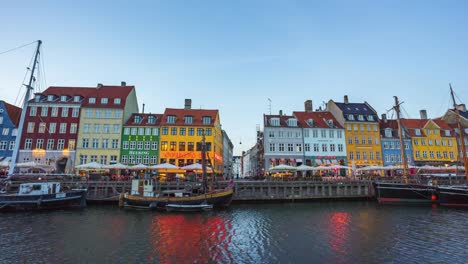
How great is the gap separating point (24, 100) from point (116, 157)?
1865 cm

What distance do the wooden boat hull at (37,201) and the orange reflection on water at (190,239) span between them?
1202 centimetres

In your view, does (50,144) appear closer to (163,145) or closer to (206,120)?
(163,145)

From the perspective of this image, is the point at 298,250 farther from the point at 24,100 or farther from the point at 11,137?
the point at 11,137

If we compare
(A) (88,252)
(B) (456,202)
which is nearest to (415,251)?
(A) (88,252)

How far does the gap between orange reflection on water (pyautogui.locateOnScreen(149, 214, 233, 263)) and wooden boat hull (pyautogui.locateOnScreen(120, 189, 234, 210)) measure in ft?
11.0

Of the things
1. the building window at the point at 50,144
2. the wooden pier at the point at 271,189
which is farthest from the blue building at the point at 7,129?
the wooden pier at the point at 271,189

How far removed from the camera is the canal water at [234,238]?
12758 millimetres

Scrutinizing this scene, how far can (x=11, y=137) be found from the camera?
44688mm

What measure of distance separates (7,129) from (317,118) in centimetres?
5786

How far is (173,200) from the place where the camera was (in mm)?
27000

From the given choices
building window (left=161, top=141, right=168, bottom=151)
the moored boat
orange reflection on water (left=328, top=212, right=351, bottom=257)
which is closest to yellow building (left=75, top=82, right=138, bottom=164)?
building window (left=161, top=141, right=168, bottom=151)

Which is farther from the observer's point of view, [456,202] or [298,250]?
[456,202]

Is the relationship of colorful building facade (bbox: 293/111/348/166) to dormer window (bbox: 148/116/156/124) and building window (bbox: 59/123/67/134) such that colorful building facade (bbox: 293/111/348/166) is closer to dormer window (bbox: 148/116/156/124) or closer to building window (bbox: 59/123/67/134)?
dormer window (bbox: 148/116/156/124)

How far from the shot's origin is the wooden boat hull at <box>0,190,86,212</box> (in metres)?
26.3
